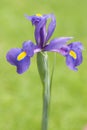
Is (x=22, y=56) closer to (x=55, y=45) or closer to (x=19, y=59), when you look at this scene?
(x=19, y=59)

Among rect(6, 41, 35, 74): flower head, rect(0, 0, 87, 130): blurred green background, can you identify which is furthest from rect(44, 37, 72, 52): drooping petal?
rect(0, 0, 87, 130): blurred green background

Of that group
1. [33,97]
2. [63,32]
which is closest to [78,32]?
[63,32]

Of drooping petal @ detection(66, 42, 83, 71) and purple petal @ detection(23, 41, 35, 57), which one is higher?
purple petal @ detection(23, 41, 35, 57)

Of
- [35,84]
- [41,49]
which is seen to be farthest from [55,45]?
[35,84]

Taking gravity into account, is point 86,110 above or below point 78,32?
below

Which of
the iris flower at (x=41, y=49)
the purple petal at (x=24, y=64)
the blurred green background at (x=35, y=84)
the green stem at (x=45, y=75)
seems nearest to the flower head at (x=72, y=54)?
the iris flower at (x=41, y=49)

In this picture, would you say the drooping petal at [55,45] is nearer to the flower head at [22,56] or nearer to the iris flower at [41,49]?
the iris flower at [41,49]

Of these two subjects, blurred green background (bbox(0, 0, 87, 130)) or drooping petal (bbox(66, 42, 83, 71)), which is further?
blurred green background (bbox(0, 0, 87, 130))

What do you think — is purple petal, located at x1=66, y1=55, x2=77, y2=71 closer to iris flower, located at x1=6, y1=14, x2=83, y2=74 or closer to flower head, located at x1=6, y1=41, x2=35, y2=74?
iris flower, located at x1=6, y1=14, x2=83, y2=74

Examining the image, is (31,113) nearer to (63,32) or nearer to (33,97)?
(33,97)
